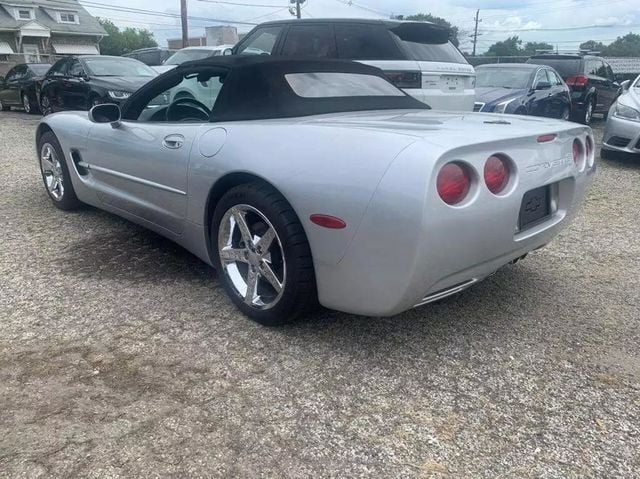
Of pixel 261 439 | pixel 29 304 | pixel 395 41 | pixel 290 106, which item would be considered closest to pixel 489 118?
pixel 290 106

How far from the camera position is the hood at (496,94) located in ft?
28.1

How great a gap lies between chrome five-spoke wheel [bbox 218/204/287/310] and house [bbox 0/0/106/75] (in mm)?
40081

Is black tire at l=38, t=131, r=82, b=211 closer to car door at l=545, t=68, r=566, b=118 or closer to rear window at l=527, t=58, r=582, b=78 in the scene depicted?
car door at l=545, t=68, r=566, b=118

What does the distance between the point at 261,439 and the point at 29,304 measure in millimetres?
1822

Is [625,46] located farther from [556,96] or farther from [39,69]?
[39,69]

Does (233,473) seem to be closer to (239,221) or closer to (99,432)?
(99,432)

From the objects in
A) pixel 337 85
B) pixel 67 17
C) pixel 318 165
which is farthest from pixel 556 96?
pixel 67 17

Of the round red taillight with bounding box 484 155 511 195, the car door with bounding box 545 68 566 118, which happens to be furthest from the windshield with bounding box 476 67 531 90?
the round red taillight with bounding box 484 155 511 195

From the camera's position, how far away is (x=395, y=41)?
6.11m

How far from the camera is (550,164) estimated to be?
8.66 feet

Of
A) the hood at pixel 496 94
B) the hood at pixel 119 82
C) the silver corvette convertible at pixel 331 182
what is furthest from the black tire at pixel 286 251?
the hood at pixel 119 82

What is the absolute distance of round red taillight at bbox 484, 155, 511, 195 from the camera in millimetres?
2355

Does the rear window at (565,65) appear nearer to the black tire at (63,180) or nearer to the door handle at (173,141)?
the black tire at (63,180)

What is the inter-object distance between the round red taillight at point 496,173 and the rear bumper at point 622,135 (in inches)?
241
